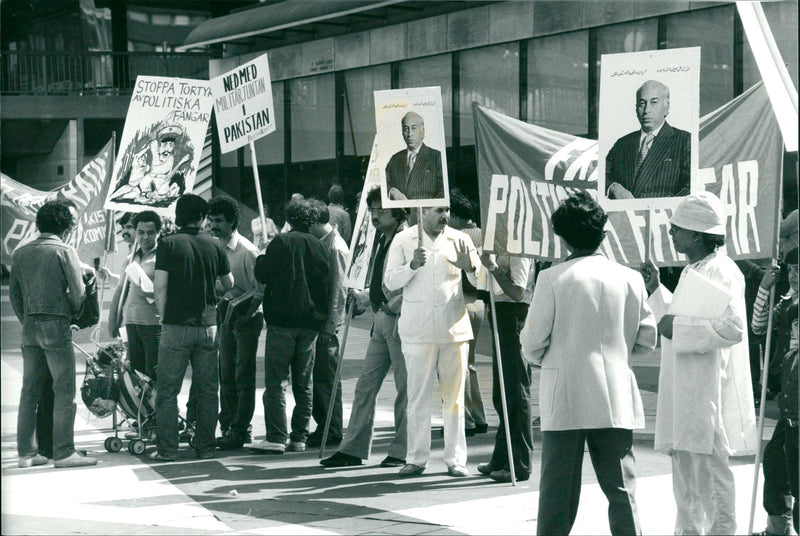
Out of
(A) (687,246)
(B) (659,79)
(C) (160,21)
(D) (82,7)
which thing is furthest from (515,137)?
(C) (160,21)

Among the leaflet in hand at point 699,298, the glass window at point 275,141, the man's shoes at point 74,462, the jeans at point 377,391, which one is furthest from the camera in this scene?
the glass window at point 275,141

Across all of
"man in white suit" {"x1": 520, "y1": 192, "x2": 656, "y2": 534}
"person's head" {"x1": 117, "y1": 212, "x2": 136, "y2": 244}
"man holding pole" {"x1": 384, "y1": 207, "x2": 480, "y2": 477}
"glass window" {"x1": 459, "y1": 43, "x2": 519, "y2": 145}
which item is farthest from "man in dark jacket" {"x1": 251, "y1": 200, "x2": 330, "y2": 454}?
"glass window" {"x1": 459, "y1": 43, "x2": 519, "y2": 145}

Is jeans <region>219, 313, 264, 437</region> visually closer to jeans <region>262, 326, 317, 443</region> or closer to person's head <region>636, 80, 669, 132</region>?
jeans <region>262, 326, 317, 443</region>

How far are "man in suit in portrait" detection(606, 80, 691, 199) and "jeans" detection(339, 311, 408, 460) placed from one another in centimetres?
233

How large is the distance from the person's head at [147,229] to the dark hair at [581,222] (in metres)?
5.10

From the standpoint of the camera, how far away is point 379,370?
866cm

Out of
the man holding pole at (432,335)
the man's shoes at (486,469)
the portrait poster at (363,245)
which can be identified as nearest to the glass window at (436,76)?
the portrait poster at (363,245)

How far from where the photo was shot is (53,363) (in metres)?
8.70

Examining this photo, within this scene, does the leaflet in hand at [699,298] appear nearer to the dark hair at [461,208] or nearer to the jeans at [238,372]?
the dark hair at [461,208]

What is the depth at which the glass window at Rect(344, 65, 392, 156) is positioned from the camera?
2073 centimetres

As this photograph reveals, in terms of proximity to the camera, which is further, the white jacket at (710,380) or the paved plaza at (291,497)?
the paved plaza at (291,497)

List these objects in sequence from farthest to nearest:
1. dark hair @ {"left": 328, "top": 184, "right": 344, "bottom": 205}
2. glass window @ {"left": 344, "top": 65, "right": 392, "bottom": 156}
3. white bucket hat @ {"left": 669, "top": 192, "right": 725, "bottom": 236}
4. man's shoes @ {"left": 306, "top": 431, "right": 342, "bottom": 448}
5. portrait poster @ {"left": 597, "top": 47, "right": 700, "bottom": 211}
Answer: glass window @ {"left": 344, "top": 65, "right": 392, "bottom": 156}, dark hair @ {"left": 328, "top": 184, "right": 344, "bottom": 205}, man's shoes @ {"left": 306, "top": 431, "right": 342, "bottom": 448}, portrait poster @ {"left": 597, "top": 47, "right": 700, "bottom": 211}, white bucket hat @ {"left": 669, "top": 192, "right": 725, "bottom": 236}

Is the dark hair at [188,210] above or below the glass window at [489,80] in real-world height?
below

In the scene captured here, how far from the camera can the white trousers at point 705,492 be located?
5629 mm
